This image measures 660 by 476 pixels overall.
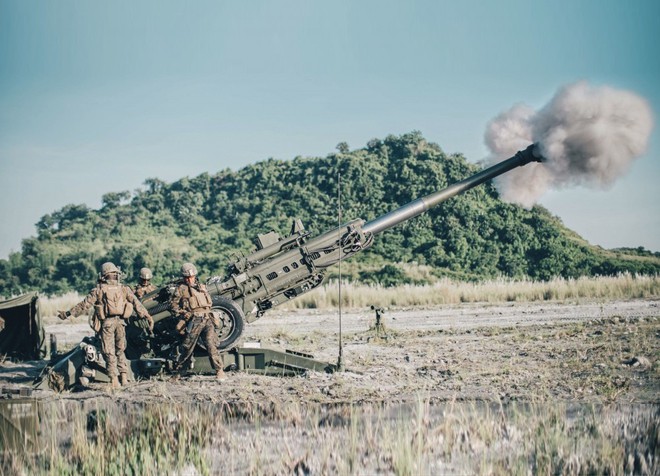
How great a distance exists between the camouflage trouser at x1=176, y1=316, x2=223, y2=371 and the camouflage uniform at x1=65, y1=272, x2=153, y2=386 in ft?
2.11

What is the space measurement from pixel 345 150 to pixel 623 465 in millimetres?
51281

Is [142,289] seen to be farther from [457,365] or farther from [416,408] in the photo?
[416,408]

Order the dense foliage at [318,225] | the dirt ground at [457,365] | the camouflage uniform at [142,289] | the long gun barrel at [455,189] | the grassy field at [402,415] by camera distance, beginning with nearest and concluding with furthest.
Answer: the grassy field at [402,415]
the dirt ground at [457,365]
the long gun barrel at [455,189]
the camouflage uniform at [142,289]
the dense foliage at [318,225]

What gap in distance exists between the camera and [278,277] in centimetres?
1148

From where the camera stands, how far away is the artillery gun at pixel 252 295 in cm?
1077

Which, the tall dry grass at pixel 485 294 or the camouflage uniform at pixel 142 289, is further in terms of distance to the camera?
the tall dry grass at pixel 485 294

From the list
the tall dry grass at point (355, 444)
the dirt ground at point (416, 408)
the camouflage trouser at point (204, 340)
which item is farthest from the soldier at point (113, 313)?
the tall dry grass at point (355, 444)

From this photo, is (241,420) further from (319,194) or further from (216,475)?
(319,194)

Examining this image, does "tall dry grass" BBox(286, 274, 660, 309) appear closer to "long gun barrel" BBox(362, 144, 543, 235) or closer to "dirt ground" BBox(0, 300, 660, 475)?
"dirt ground" BBox(0, 300, 660, 475)

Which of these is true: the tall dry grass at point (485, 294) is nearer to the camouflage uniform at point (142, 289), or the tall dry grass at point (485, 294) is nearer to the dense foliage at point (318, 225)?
the dense foliage at point (318, 225)

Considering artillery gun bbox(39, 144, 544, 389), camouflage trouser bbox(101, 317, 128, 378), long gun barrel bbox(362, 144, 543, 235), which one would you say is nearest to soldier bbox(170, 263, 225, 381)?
artillery gun bbox(39, 144, 544, 389)

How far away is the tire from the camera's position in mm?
10891

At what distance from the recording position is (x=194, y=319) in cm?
1039

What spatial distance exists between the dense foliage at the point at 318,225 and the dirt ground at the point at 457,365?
17350 mm
